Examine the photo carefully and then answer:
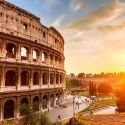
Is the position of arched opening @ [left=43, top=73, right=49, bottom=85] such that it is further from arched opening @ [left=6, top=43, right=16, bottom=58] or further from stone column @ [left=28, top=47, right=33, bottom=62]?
arched opening @ [left=6, top=43, right=16, bottom=58]

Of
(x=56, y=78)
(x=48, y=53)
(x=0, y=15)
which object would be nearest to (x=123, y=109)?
(x=56, y=78)

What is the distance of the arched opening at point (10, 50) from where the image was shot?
3425 cm

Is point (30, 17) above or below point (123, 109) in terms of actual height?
above

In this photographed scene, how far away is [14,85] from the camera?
33.6 metres

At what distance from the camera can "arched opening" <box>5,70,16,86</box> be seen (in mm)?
33594

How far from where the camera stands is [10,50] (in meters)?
35.4

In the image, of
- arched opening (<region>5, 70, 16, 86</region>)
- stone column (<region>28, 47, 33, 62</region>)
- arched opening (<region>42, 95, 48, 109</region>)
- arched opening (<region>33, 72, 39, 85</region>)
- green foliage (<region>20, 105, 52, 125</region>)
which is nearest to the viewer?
green foliage (<region>20, 105, 52, 125</region>)

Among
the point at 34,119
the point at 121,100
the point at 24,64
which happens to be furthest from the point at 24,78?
the point at 121,100

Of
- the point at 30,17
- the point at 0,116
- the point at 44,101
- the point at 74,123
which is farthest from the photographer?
the point at 44,101

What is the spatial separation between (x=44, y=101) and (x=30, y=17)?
14.9 metres

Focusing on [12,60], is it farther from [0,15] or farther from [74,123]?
[74,123]

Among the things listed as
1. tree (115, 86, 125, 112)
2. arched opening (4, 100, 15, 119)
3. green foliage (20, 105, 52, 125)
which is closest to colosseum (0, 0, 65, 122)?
arched opening (4, 100, 15, 119)

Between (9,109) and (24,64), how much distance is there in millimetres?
6845

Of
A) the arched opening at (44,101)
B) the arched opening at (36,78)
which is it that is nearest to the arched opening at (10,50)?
the arched opening at (36,78)
